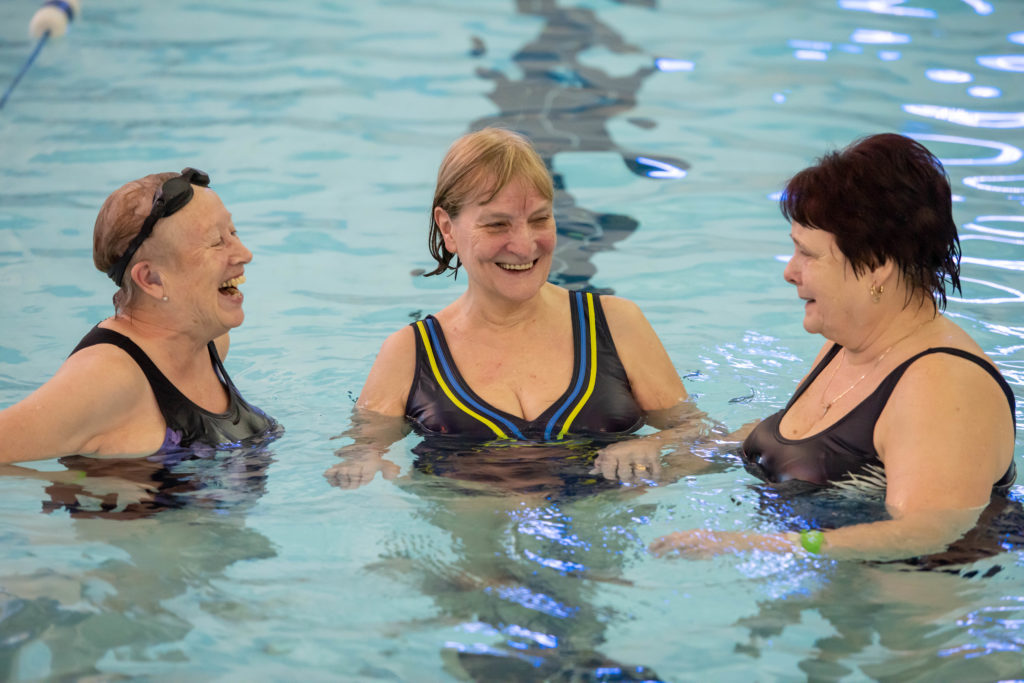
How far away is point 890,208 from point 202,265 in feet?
7.14

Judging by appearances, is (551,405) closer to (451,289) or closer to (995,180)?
(451,289)

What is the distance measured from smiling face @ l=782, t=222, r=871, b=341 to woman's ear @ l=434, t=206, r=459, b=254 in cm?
122

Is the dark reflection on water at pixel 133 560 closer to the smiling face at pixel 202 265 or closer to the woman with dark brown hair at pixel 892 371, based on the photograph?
the smiling face at pixel 202 265

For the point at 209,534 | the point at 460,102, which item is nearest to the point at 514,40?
the point at 460,102

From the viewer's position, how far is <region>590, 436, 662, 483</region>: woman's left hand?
3.46 m

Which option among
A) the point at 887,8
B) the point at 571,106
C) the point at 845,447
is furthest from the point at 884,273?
the point at 887,8

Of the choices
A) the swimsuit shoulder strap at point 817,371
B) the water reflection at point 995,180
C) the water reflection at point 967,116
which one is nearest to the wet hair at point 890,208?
the swimsuit shoulder strap at point 817,371

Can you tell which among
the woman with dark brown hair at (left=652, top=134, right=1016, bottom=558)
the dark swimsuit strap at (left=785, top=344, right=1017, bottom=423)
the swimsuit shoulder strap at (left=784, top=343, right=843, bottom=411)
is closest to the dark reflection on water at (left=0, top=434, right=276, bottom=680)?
the woman with dark brown hair at (left=652, top=134, right=1016, bottom=558)

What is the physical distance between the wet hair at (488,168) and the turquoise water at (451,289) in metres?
0.93

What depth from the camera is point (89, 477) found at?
3.38 meters

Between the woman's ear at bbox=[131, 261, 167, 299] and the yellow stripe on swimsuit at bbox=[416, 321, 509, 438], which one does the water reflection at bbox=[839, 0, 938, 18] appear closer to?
the yellow stripe on swimsuit at bbox=[416, 321, 509, 438]

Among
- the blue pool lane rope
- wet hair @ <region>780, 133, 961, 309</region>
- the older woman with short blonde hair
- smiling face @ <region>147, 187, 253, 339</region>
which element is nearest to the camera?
wet hair @ <region>780, 133, 961, 309</region>

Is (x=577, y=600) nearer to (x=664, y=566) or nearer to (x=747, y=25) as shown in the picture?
(x=664, y=566)

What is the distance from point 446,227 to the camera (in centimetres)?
375
